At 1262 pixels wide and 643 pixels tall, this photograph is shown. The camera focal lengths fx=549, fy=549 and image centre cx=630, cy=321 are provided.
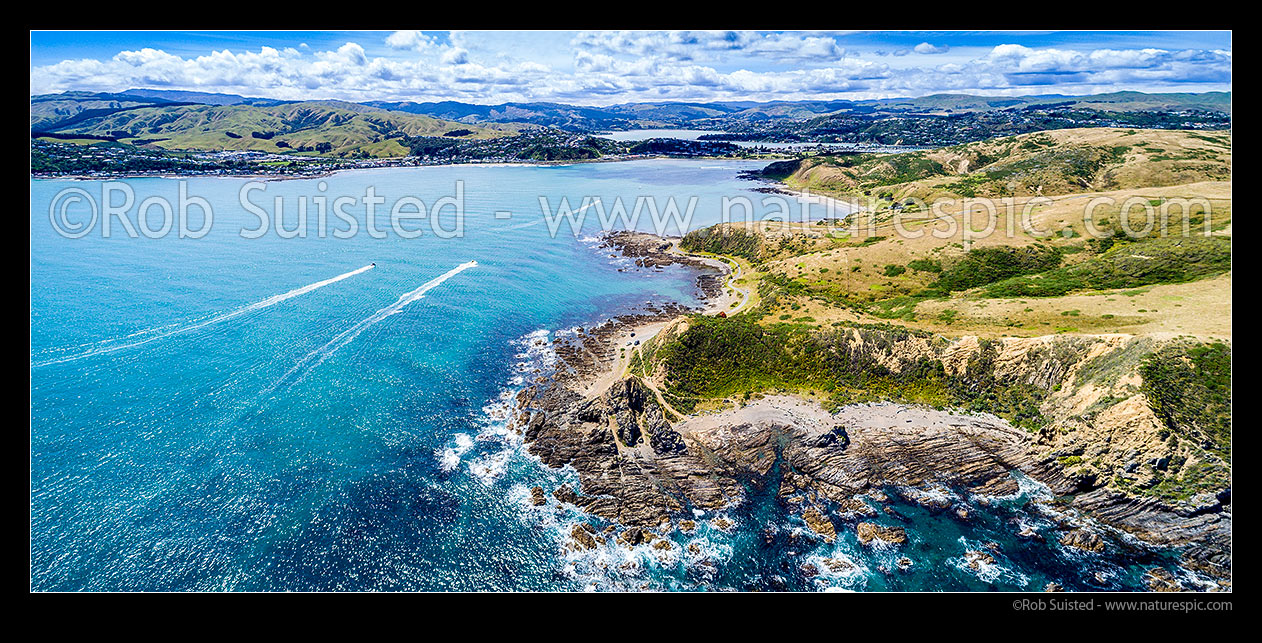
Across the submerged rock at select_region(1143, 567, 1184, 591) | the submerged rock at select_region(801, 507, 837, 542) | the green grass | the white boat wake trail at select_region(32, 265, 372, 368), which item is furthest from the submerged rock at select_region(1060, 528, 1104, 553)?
the white boat wake trail at select_region(32, 265, 372, 368)

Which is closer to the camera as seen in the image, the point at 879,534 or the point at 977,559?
the point at 977,559

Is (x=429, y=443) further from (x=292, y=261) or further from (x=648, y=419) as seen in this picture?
(x=292, y=261)

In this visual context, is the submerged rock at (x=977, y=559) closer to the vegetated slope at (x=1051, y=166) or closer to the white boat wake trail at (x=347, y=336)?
the white boat wake trail at (x=347, y=336)

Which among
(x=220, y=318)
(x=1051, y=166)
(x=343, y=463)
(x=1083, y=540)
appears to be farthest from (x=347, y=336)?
(x=1051, y=166)

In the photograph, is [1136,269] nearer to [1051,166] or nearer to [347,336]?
[1051,166]

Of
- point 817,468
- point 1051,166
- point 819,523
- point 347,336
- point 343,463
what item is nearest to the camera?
point 819,523

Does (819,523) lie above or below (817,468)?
below

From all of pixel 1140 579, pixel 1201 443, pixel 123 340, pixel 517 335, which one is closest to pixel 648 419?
pixel 517 335

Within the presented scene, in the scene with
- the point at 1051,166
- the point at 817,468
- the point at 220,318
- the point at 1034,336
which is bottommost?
the point at 817,468
